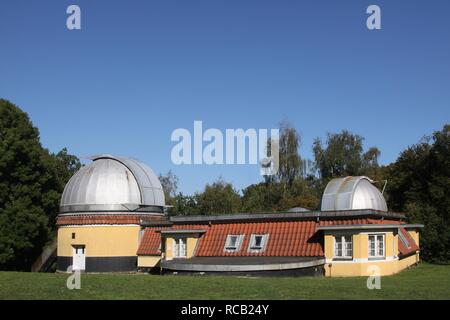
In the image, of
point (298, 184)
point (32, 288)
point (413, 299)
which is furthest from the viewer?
point (298, 184)

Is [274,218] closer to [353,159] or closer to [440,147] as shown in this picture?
[440,147]

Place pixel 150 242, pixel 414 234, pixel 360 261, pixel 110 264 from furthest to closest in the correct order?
pixel 414 234, pixel 150 242, pixel 110 264, pixel 360 261

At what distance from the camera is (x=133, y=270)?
3453 cm

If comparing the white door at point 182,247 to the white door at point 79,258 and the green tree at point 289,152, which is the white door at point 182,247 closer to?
the white door at point 79,258

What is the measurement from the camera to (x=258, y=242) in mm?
29172

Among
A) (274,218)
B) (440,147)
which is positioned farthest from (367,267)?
Result: (440,147)

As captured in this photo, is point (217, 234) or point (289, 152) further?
point (289, 152)

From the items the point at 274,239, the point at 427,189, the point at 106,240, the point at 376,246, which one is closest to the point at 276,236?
the point at 274,239

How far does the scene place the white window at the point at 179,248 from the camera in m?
31.2

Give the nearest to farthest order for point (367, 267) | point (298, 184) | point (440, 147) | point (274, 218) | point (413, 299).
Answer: point (413, 299) < point (367, 267) < point (274, 218) < point (440, 147) < point (298, 184)

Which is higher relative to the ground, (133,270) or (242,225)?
(242,225)

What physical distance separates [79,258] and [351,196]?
54.8 ft

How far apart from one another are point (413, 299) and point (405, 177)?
44.2 m

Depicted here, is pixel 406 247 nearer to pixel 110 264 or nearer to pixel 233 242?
pixel 233 242
